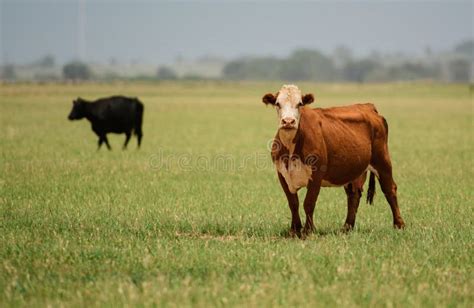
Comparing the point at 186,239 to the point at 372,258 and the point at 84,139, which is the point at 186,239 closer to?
the point at 372,258

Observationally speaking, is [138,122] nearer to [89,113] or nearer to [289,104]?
[89,113]

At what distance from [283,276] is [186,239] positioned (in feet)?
7.36

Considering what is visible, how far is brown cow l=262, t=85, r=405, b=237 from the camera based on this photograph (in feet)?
Result: 31.5

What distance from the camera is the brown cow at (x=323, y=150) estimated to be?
9.60m

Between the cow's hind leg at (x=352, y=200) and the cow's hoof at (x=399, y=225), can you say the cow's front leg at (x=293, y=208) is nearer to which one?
the cow's hind leg at (x=352, y=200)

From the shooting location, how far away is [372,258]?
8.44 meters

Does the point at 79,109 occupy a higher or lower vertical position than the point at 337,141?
lower

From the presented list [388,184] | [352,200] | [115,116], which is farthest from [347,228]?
[115,116]

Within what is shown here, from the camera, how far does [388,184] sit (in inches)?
424

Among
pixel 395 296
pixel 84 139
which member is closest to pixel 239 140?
pixel 84 139

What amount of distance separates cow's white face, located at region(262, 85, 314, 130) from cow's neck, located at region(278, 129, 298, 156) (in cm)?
7

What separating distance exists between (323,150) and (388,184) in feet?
4.83

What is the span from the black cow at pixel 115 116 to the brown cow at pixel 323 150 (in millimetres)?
15601
